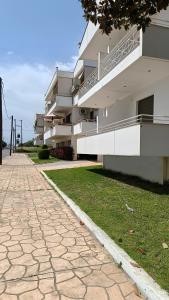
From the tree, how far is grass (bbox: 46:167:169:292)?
3435 millimetres

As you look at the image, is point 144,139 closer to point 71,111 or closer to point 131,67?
point 131,67

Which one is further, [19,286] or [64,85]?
[64,85]

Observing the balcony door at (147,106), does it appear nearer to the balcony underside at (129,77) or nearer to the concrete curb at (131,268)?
the balcony underside at (129,77)

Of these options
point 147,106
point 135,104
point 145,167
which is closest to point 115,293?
point 145,167

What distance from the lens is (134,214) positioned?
738 centimetres

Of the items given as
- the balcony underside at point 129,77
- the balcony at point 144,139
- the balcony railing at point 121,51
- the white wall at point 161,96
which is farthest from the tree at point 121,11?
the white wall at point 161,96

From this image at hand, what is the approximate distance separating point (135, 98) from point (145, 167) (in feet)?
13.3

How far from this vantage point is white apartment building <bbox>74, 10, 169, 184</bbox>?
392 inches

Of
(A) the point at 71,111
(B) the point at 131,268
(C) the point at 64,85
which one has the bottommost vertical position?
(B) the point at 131,268

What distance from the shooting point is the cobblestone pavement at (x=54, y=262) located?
12.6 ft

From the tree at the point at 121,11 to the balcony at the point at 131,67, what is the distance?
6.00 meters

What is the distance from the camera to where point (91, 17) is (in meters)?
4.41

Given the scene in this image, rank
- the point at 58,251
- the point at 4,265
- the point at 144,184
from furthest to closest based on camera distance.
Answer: the point at 144,184 → the point at 58,251 → the point at 4,265

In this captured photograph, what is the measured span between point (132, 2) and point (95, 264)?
3.75m
